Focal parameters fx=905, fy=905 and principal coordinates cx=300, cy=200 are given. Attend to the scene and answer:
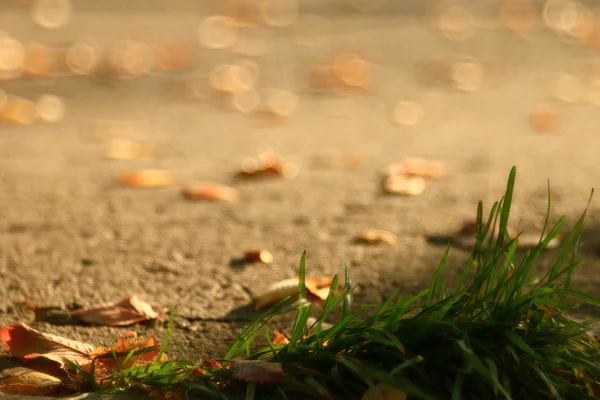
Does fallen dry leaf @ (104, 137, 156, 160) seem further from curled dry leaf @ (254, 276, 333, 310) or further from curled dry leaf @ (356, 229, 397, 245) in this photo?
curled dry leaf @ (254, 276, 333, 310)

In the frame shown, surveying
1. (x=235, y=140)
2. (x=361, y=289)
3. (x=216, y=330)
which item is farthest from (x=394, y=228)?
(x=235, y=140)

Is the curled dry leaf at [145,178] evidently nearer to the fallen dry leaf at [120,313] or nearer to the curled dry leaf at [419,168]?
the curled dry leaf at [419,168]

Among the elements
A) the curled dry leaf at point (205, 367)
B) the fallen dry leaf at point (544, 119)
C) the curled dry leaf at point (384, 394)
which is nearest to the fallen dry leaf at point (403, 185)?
the fallen dry leaf at point (544, 119)

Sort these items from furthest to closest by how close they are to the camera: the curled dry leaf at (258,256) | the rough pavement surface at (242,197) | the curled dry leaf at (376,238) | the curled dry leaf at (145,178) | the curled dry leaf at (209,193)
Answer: the curled dry leaf at (145,178) → the curled dry leaf at (209,193) → the curled dry leaf at (376,238) → the curled dry leaf at (258,256) → the rough pavement surface at (242,197)


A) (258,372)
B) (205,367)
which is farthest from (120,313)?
(258,372)

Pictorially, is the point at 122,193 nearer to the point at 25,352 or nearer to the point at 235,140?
the point at 235,140

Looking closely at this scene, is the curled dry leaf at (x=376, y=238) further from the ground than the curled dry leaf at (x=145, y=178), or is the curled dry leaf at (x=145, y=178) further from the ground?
the curled dry leaf at (x=145, y=178)

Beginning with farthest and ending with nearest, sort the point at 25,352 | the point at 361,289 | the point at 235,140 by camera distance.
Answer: the point at 235,140 → the point at 361,289 → the point at 25,352

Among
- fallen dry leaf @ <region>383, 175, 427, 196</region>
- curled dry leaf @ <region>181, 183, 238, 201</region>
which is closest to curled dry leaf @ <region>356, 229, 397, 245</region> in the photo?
fallen dry leaf @ <region>383, 175, 427, 196</region>
